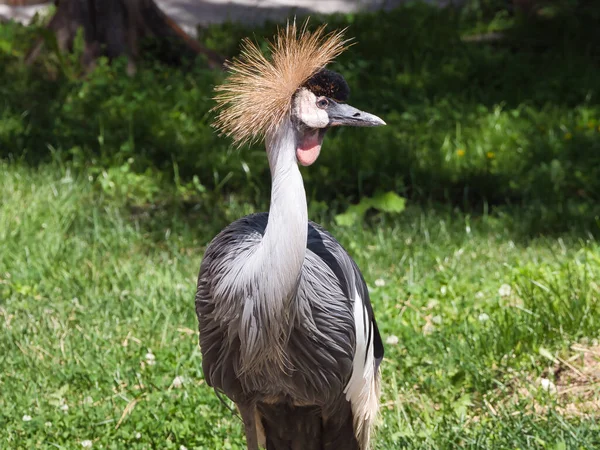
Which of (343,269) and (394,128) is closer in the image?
(343,269)

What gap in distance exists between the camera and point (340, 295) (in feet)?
8.95

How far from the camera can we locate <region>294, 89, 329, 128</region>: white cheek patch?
96.6 inches

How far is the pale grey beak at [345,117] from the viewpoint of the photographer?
247 centimetres

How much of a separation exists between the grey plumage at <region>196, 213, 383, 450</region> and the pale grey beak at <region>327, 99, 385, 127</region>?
17.5 inches

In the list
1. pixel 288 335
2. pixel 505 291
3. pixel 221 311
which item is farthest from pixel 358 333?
pixel 505 291

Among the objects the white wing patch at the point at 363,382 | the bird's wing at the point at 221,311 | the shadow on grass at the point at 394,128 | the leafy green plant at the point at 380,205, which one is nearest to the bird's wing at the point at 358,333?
the white wing patch at the point at 363,382

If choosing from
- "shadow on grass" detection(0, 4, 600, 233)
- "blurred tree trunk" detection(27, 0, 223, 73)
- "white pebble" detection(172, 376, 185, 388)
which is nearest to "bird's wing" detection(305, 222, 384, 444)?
"white pebble" detection(172, 376, 185, 388)

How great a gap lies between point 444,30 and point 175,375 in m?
5.02

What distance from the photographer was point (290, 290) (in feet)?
7.88

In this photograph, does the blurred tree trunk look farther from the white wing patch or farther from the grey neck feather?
the grey neck feather

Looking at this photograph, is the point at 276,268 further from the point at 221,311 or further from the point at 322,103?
the point at 322,103

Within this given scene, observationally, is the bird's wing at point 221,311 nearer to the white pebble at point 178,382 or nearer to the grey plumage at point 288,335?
the grey plumage at point 288,335

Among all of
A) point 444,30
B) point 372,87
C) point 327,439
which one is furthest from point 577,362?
point 444,30

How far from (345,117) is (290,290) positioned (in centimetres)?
49
